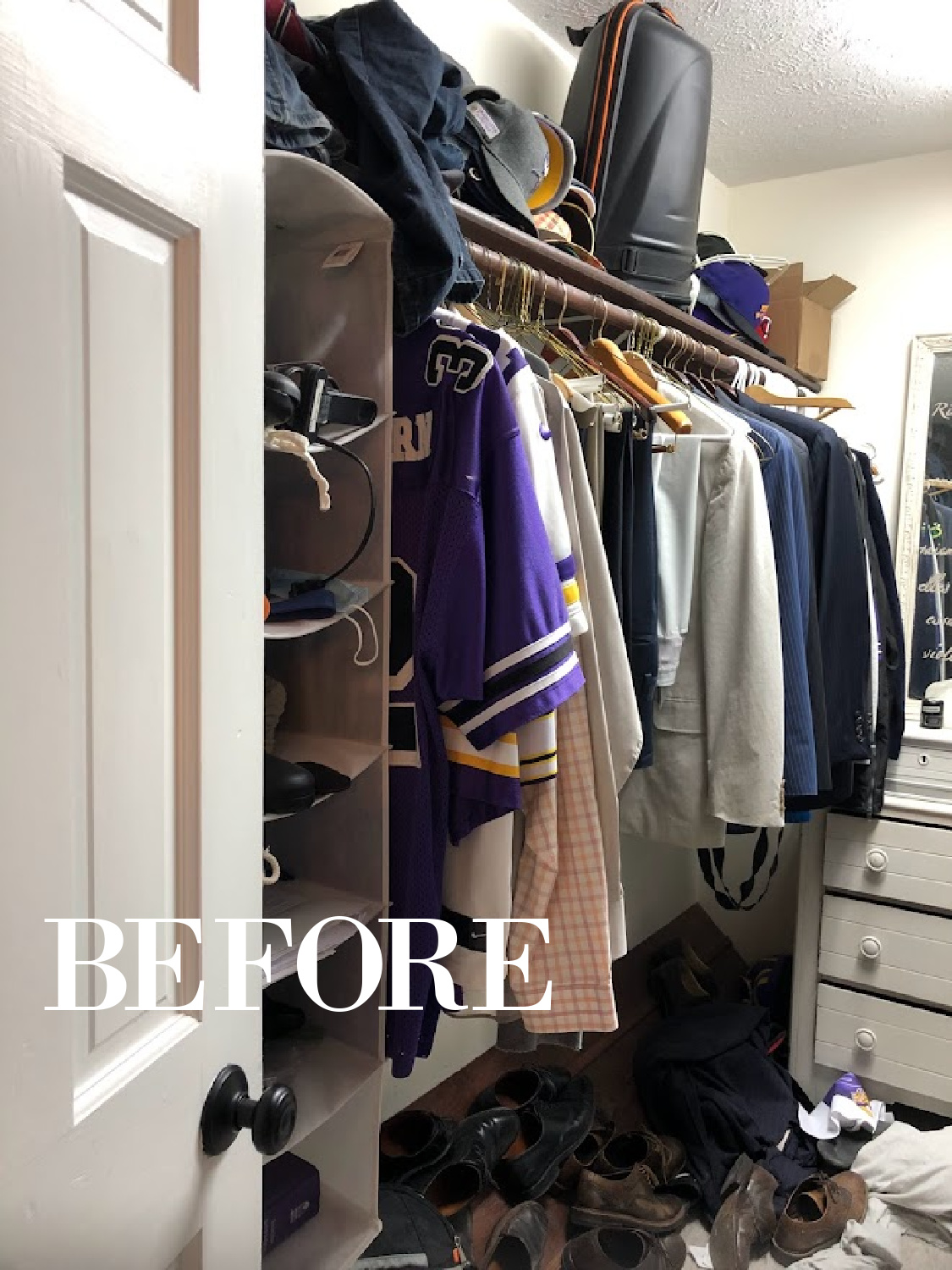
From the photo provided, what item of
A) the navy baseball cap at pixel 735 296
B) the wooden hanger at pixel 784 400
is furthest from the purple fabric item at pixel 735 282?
the wooden hanger at pixel 784 400

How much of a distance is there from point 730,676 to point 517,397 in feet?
2.10

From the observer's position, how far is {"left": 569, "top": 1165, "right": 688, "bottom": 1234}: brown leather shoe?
62.8 inches

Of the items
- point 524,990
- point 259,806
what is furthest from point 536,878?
point 259,806

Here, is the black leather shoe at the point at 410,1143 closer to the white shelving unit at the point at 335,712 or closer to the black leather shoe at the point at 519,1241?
the black leather shoe at the point at 519,1241

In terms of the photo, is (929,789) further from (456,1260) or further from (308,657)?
(308,657)

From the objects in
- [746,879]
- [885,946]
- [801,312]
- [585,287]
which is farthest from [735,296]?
[746,879]

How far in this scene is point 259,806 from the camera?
0.68 meters

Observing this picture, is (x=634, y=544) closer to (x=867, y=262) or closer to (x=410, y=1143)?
(x=410, y=1143)

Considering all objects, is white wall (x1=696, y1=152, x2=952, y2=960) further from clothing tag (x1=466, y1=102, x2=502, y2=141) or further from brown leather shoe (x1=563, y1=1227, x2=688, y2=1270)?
clothing tag (x1=466, y1=102, x2=502, y2=141)

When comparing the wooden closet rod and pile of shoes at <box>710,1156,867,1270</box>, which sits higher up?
the wooden closet rod

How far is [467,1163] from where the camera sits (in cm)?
153

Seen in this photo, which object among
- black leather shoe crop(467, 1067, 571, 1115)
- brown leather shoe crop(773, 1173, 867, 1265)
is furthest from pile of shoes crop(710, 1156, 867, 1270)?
black leather shoe crop(467, 1067, 571, 1115)

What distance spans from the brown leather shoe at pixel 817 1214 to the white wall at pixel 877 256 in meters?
1.67

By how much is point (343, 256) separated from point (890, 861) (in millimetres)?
1698
